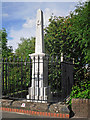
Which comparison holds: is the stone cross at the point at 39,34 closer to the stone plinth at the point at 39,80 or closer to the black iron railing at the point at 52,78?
the stone plinth at the point at 39,80

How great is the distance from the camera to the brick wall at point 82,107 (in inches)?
207

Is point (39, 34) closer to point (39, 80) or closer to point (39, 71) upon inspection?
point (39, 71)

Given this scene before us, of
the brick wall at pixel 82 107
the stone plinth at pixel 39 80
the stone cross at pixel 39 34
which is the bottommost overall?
the brick wall at pixel 82 107

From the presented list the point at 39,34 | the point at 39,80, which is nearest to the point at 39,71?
the point at 39,80

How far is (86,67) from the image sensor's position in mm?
10719

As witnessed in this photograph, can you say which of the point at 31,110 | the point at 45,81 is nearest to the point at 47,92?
the point at 45,81

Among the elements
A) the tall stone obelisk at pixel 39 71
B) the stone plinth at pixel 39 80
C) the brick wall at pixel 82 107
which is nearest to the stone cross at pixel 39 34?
the tall stone obelisk at pixel 39 71

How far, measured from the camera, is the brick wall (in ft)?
17.3

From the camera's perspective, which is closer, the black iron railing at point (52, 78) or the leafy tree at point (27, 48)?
the black iron railing at point (52, 78)

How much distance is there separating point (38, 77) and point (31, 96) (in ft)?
3.22

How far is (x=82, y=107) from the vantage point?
527 cm

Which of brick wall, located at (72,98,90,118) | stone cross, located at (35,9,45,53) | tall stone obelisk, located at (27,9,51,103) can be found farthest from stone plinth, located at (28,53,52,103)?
brick wall, located at (72,98,90,118)

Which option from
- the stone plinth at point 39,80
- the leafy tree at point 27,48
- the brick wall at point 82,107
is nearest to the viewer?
the brick wall at point 82,107

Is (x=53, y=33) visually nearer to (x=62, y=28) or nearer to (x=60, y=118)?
(x=62, y=28)
